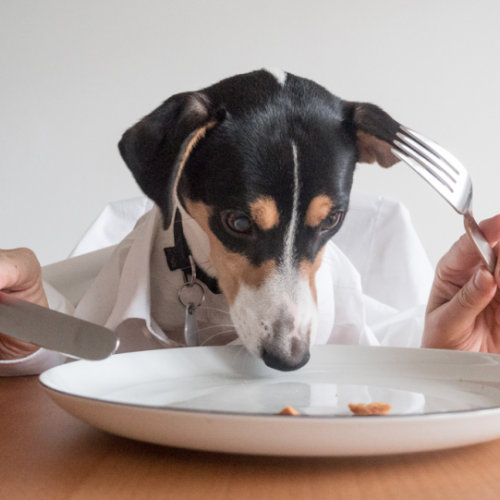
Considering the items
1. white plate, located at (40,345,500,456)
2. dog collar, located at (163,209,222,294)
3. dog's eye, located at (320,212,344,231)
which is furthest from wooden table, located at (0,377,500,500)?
dog collar, located at (163,209,222,294)

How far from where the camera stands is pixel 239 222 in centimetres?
108

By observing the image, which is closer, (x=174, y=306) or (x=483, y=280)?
(x=483, y=280)

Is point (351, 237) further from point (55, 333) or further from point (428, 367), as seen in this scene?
point (55, 333)

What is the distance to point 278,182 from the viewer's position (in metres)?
1.03

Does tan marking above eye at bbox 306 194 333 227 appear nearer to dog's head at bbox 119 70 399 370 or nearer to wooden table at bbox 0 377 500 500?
dog's head at bbox 119 70 399 370

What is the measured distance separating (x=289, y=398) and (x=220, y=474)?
0.86ft

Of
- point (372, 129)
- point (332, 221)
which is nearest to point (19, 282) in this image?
point (332, 221)

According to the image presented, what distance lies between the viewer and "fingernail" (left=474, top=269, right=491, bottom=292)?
112cm

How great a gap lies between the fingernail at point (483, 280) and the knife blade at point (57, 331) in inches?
30.4

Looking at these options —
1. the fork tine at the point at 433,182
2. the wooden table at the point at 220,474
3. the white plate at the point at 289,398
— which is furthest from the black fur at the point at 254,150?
the wooden table at the point at 220,474

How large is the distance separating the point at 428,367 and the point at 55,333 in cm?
55

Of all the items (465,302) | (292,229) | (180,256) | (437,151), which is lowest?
(465,302)

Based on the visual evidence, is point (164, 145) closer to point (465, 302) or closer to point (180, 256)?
point (180, 256)

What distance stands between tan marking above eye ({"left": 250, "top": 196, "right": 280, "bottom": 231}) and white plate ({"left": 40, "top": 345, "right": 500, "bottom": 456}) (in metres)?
0.23
